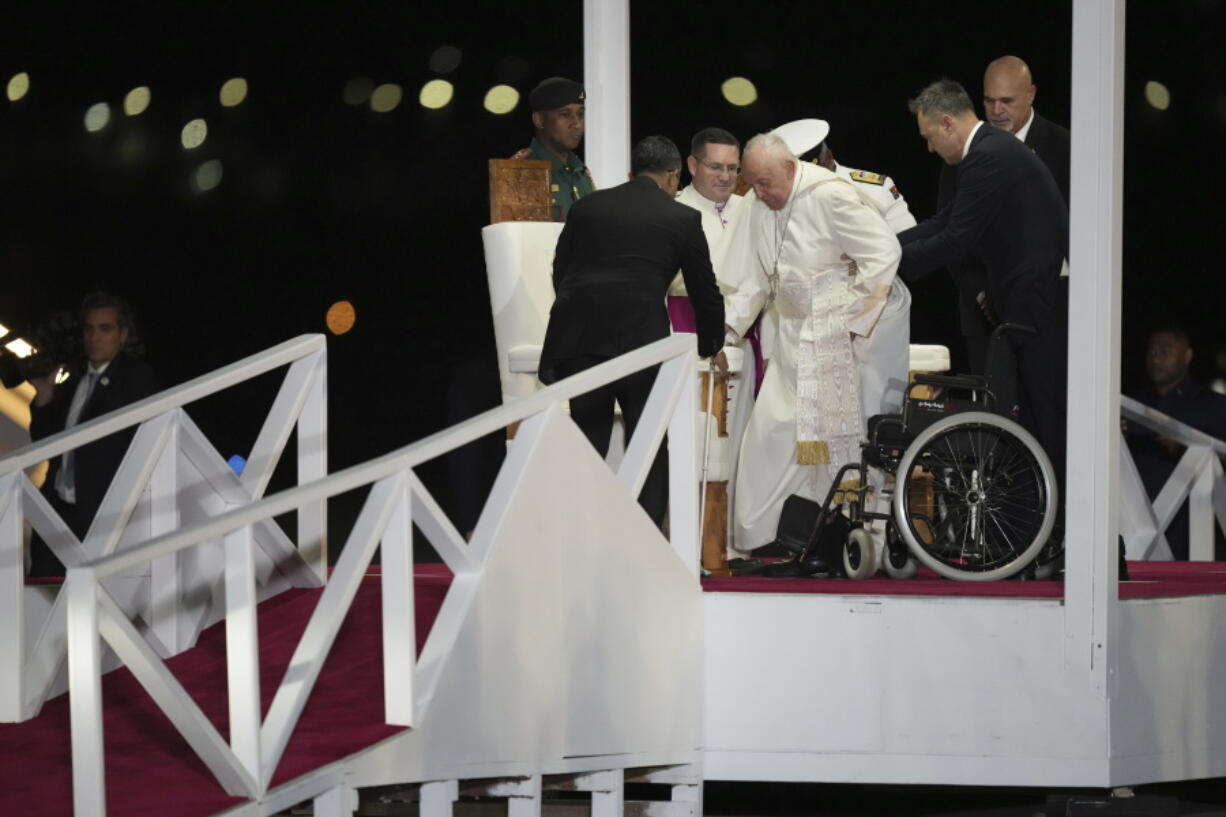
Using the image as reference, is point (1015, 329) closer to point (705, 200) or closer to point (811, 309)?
point (811, 309)

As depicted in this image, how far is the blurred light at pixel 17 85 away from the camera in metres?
11.3

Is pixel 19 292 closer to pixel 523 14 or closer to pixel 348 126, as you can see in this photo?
pixel 348 126

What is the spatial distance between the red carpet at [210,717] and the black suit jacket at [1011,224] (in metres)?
2.02

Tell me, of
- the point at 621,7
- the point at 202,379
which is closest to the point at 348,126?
the point at 621,7

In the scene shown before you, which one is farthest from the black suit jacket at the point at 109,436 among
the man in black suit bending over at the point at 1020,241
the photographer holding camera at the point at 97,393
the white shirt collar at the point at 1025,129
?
the white shirt collar at the point at 1025,129

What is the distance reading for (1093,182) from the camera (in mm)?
5598

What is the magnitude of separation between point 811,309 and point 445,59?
211 inches

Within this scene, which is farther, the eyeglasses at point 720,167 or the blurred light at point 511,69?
the blurred light at point 511,69

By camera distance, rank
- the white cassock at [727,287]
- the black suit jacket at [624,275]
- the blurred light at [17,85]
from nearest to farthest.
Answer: the black suit jacket at [624,275], the white cassock at [727,287], the blurred light at [17,85]

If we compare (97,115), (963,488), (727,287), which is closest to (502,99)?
(97,115)

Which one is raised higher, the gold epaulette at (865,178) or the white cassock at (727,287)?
the gold epaulette at (865,178)

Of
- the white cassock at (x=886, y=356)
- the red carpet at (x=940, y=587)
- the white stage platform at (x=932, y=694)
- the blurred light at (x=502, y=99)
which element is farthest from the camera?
the blurred light at (x=502, y=99)

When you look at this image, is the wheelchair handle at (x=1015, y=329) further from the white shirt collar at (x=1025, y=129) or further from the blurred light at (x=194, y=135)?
the blurred light at (x=194, y=135)

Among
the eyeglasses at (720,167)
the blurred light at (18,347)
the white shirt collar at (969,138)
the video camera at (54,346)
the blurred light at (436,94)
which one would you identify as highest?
the blurred light at (436,94)
